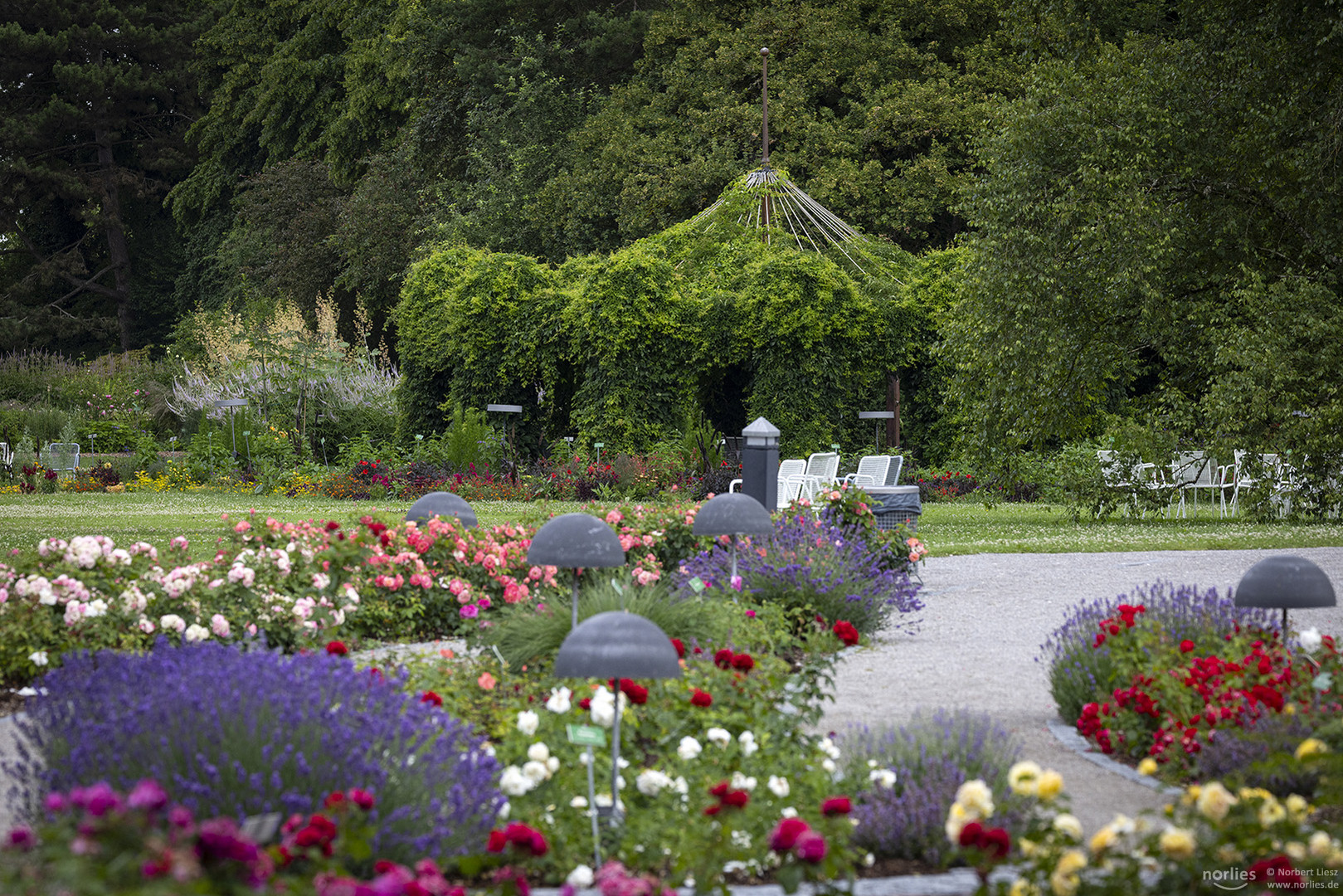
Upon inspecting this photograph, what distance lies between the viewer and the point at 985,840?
2.05 meters

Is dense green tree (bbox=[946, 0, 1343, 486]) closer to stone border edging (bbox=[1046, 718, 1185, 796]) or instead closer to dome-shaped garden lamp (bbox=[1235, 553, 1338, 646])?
dome-shaped garden lamp (bbox=[1235, 553, 1338, 646])

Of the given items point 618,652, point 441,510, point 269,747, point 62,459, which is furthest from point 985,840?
point 62,459

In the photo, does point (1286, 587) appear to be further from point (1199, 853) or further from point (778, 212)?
point (778, 212)

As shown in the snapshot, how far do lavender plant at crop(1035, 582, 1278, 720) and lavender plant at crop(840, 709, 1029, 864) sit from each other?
2.15 feet

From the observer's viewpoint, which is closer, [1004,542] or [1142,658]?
[1142,658]

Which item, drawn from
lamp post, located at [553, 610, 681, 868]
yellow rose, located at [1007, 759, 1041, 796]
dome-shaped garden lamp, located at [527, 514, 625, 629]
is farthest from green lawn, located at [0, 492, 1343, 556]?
yellow rose, located at [1007, 759, 1041, 796]

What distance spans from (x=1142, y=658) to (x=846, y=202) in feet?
61.8

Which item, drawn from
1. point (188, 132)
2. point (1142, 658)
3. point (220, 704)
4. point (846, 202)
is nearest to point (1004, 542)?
→ point (1142, 658)

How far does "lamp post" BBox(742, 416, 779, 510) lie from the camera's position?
26.7 feet

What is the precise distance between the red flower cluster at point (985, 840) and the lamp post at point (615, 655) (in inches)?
39.5

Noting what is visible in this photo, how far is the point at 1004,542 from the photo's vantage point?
Answer: 1097cm

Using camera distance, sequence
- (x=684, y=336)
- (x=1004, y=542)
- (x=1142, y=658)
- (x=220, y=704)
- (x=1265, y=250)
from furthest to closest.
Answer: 1. (x=684, y=336)
2. (x=1265, y=250)
3. (x=1004, y=542)
4. (x=1142, y=658)
5. (x=220, y=704)

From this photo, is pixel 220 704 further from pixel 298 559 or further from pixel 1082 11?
pixel 1082 11

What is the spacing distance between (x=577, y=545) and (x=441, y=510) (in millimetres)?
2619
